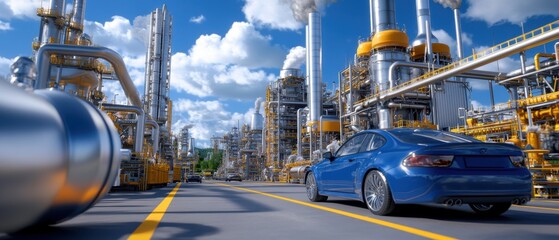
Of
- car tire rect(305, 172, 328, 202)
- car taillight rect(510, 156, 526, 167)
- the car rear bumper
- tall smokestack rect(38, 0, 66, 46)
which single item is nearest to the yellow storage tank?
tall smokestack rect(38, 0, 66, 46)

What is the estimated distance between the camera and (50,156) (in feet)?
8.35

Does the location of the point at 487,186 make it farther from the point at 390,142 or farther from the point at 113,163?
the point at 113,163

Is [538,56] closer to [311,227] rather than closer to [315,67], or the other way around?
[315,67]

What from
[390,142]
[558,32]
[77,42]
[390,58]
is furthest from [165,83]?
[390,142]

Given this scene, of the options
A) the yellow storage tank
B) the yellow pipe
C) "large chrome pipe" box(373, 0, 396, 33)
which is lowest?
the yellow pipe

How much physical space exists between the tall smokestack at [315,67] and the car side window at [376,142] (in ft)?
102

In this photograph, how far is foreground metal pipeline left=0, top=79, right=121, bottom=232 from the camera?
7.12 ft

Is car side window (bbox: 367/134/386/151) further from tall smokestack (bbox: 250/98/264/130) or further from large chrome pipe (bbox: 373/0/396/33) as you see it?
tall smokestack (bbox: 250/98/264/130)

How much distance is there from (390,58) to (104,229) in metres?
28.8

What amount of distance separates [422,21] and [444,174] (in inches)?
1399

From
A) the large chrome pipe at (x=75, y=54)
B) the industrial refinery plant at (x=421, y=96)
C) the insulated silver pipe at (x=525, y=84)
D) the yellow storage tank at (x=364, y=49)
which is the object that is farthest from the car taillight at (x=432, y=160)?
the yellow storage tank at (x=364, y=49)

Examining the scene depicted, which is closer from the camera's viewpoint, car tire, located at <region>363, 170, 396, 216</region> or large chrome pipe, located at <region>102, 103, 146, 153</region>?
car tire, located at <region>363, 170, 396, 216</region>

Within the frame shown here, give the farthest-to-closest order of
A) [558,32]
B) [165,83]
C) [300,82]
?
[300,82], [165,83], [558,32]

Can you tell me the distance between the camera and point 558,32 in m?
14.0
